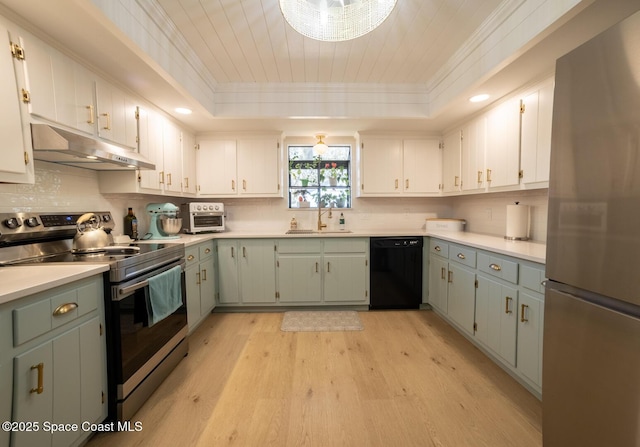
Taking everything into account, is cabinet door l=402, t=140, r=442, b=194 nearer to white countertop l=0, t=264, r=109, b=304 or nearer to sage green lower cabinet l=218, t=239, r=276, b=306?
sage green lower cabinet l=218, t=239, r=276, b=306

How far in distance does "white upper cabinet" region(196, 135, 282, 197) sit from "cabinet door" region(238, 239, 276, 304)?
2.46ft

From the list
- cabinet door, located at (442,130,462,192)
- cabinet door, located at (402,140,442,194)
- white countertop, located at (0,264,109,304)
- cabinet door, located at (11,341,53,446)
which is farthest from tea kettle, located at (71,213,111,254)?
cabinet door, located at (442,130,462,192)

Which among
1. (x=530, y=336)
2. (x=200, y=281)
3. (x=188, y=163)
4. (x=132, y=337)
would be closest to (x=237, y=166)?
(x=188, y=163)

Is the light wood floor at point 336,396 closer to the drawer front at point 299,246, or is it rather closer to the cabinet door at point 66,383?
the cabinet door at point 66,383

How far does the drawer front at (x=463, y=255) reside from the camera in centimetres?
234

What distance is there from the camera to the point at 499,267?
198 centimetres

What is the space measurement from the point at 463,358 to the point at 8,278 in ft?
9.47

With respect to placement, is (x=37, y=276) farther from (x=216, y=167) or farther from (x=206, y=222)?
(x=216, y=167)

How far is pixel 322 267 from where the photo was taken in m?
3.16

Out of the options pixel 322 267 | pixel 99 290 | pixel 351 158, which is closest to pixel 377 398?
pixel 322 267

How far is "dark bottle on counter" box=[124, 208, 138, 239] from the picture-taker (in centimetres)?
247

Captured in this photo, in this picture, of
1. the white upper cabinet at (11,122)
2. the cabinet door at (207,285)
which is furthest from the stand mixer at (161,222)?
the white upper cabinet at (11,122)

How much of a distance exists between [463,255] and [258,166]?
8.40 ft

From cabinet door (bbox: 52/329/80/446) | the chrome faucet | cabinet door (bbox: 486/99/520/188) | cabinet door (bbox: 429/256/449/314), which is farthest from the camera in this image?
the chrome faucet
